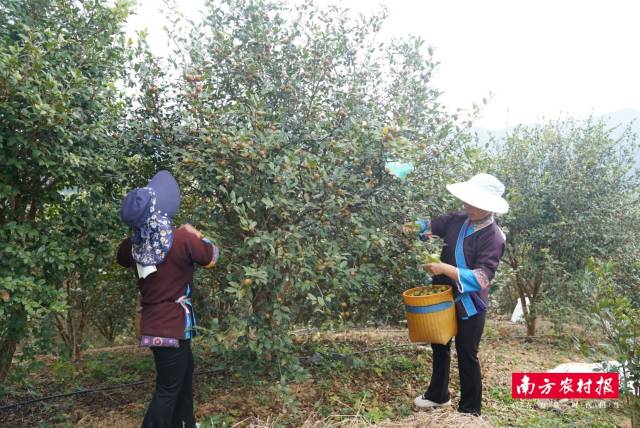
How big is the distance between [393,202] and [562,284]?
3907 millimetres

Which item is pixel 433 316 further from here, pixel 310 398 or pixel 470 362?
pixel 310 398

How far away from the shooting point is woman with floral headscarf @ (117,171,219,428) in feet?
8.70

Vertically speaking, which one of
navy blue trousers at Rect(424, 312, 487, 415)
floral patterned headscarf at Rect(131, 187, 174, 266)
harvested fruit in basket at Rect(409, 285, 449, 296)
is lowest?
navy blue trousers at Rect(424, 312, 487, 415)

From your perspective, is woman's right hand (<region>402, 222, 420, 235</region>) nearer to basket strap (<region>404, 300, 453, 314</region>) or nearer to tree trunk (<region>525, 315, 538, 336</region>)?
basket strap (<region>404, 300, 453, 314</region>)

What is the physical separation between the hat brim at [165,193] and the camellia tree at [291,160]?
0.23 metres

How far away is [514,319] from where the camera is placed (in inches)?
336

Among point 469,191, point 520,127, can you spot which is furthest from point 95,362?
point 520,127

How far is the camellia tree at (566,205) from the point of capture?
6.25 metres

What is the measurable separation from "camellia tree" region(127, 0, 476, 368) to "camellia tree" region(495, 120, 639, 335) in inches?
117

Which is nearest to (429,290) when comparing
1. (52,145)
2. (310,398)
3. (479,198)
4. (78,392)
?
(479,198)

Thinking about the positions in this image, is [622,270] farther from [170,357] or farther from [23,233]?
[23,233]

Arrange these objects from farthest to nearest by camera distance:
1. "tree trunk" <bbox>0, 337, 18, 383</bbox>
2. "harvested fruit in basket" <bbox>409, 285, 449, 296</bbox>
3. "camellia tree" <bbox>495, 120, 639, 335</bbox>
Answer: "camellia tree" <bbox>495, 120, 639, 335</bbox> < "harvested fruit in basket" <bbox>409, 285, 449, 296</bbox> < "tree trunk" <bbox>0, 337, 18, 383</bbox>

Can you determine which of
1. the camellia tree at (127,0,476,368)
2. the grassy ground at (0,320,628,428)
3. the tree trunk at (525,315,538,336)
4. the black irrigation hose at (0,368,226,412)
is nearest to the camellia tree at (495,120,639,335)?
the tree trunk at (525,315,538,336)

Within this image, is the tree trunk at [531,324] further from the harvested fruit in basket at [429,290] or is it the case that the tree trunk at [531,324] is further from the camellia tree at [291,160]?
the harvested fruit in basket at [429,290]
